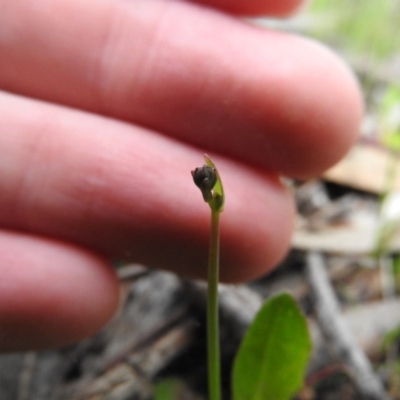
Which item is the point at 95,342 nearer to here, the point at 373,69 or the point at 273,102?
the point at 273,102

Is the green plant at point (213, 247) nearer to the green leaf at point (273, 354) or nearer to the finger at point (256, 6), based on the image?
the green leaf at point (273, 354)

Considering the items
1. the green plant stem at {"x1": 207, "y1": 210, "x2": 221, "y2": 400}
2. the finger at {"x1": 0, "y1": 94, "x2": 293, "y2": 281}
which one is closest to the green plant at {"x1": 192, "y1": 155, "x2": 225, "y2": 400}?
the green plant stem at {"x1": 207, "y1": 210, "x2": 221, "y2": 400}

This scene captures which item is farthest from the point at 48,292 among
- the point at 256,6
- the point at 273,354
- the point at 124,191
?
the point at 256,6

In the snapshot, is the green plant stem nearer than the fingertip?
Yes

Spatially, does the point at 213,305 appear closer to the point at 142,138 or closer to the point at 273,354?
the point at 273,354

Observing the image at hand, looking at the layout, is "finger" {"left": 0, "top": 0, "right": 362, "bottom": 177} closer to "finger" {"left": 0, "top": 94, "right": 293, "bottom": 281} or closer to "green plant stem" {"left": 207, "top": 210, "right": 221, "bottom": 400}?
"finger" {"left": 0, "top": 94, "right": 293, "bottom": 281}

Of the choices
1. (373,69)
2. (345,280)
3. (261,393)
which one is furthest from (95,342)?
(373,69)
